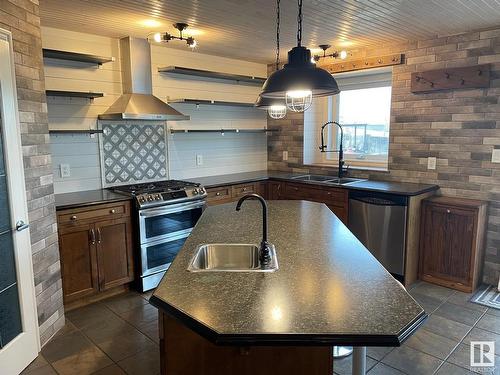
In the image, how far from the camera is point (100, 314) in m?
3.07

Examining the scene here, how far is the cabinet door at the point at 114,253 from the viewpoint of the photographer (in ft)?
10.5

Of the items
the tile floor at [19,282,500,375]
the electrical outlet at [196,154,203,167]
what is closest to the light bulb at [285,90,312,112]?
the tile floor at [19,282,500,375]

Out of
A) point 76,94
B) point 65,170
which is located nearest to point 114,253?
point 65,170

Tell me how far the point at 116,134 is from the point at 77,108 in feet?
1.45

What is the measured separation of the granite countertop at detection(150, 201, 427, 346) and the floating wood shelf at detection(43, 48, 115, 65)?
2.15 meters

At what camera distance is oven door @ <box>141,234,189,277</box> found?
3438mm

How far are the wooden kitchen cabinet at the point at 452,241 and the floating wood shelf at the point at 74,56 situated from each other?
129 inches

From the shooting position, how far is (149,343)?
263 cm

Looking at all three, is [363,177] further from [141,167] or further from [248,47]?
[141,167]

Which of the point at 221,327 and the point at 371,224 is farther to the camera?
the point at 371,224

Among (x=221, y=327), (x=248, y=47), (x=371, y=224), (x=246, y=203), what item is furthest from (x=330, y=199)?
(x=221, y=327)

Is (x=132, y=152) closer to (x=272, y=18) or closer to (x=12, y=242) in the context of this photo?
(x=12, y=242)

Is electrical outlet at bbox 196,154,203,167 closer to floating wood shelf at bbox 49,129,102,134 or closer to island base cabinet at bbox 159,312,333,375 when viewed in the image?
floating wood shelf at bbox 49,129,102,134

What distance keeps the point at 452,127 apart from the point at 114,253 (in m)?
3.36
